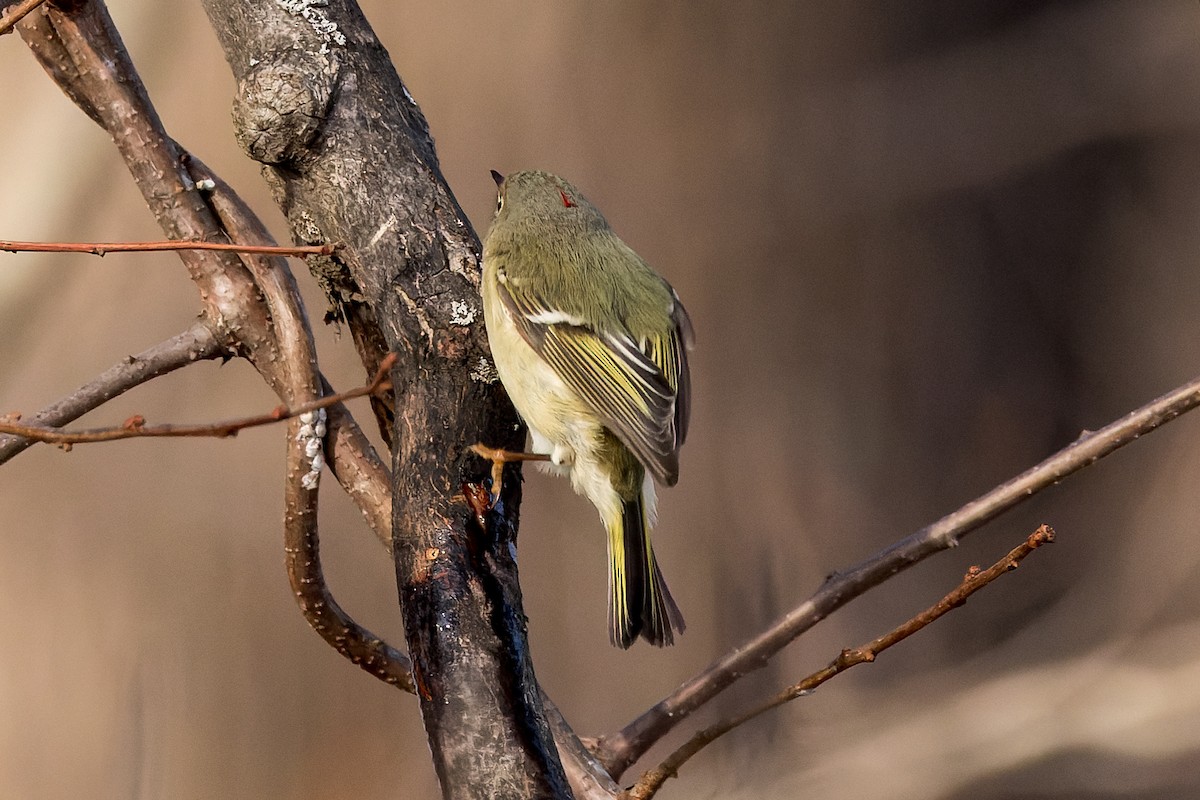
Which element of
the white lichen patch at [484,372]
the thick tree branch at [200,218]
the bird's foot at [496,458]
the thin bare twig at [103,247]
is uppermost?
the thick tree branch at [200,218]

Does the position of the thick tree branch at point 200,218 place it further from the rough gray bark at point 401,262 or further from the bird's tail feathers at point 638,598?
Answer: the bird's tail feathers at point 638,598

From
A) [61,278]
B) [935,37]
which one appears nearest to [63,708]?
[61,278]

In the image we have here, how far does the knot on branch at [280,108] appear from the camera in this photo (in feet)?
2.42

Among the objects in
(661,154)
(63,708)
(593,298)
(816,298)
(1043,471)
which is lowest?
(1043,471)

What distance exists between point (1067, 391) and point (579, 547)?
37.3 inches

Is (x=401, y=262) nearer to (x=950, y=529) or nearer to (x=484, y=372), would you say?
(x=484, y=372)

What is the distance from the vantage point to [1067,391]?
186cm

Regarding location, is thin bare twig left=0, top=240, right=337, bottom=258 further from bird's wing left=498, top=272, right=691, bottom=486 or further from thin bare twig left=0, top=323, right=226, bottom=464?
bird's wing left=498, top=272, right=691, bottom=486

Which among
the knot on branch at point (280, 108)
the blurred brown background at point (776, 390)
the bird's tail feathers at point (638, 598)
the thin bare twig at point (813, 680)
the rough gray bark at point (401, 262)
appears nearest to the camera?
the thin bare twig at point (813, 680)

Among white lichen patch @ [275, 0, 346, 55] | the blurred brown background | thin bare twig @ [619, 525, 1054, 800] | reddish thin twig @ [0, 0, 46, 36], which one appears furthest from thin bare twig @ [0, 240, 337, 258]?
the blurred brown background

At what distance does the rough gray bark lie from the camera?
62 centimetres

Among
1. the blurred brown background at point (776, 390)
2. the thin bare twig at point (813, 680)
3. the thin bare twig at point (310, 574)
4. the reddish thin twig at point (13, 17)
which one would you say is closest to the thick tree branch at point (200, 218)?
the thin bare twig at point (310, 574)

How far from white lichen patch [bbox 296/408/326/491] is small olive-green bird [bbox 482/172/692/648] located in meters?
0.16

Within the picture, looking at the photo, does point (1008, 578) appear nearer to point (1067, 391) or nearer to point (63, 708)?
point (1067, 391)
